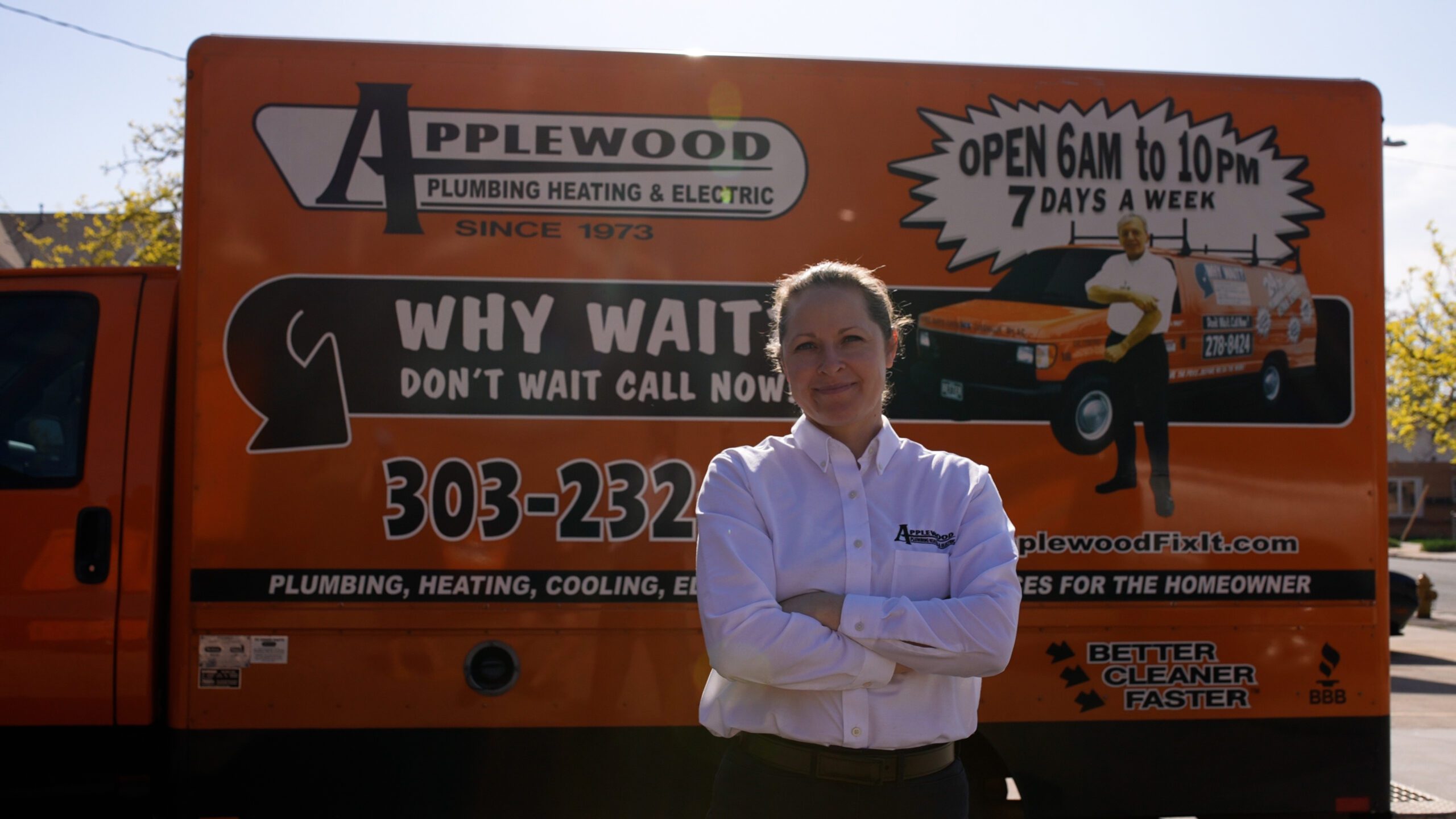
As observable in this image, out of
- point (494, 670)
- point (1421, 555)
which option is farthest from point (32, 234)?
point (1421, 555)

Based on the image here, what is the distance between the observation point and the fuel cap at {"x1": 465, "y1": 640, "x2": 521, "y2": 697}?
3.21m

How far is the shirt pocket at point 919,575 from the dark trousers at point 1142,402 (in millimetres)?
1639

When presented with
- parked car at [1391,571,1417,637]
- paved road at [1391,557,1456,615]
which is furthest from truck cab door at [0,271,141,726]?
paved road at [1391,557,1456,615]

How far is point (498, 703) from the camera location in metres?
3.21

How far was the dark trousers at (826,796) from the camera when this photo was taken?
1.90 meters

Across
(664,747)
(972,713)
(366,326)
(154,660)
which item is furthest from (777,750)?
(154,660)

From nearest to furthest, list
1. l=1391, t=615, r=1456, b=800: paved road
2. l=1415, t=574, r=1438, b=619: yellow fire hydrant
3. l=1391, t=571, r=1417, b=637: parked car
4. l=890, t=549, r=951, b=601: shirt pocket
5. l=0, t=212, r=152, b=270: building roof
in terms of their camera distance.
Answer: l=890, t=549, r=951, b=601: shirt pocket
l=1391, t=615, r=1456, b=800: paved road
l=1391, t=571, r=1417, b=637: parked car
l=1415, t=574, r=1438, b=619: yellow fire hydrant
l=0, t=212, r=152, b=270: building roof

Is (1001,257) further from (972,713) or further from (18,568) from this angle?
(18,568)

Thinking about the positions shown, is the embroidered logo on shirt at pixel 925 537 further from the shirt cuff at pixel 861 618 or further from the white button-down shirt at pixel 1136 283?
the white button-down shirt at pixel 1136 283

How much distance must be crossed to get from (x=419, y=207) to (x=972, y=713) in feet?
7.62

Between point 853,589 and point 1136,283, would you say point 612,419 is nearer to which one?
point 853,589

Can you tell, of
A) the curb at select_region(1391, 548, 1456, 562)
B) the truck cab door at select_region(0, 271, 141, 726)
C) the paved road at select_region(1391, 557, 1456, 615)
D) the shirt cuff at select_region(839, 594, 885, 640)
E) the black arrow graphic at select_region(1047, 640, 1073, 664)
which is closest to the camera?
the shirt cuff at select_region(839, 594, 885, 640)

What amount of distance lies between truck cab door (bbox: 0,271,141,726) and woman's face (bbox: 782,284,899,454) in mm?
2439

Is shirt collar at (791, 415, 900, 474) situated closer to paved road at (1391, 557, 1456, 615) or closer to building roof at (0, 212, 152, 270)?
paved road at (1391, 557, 1456, 615)
